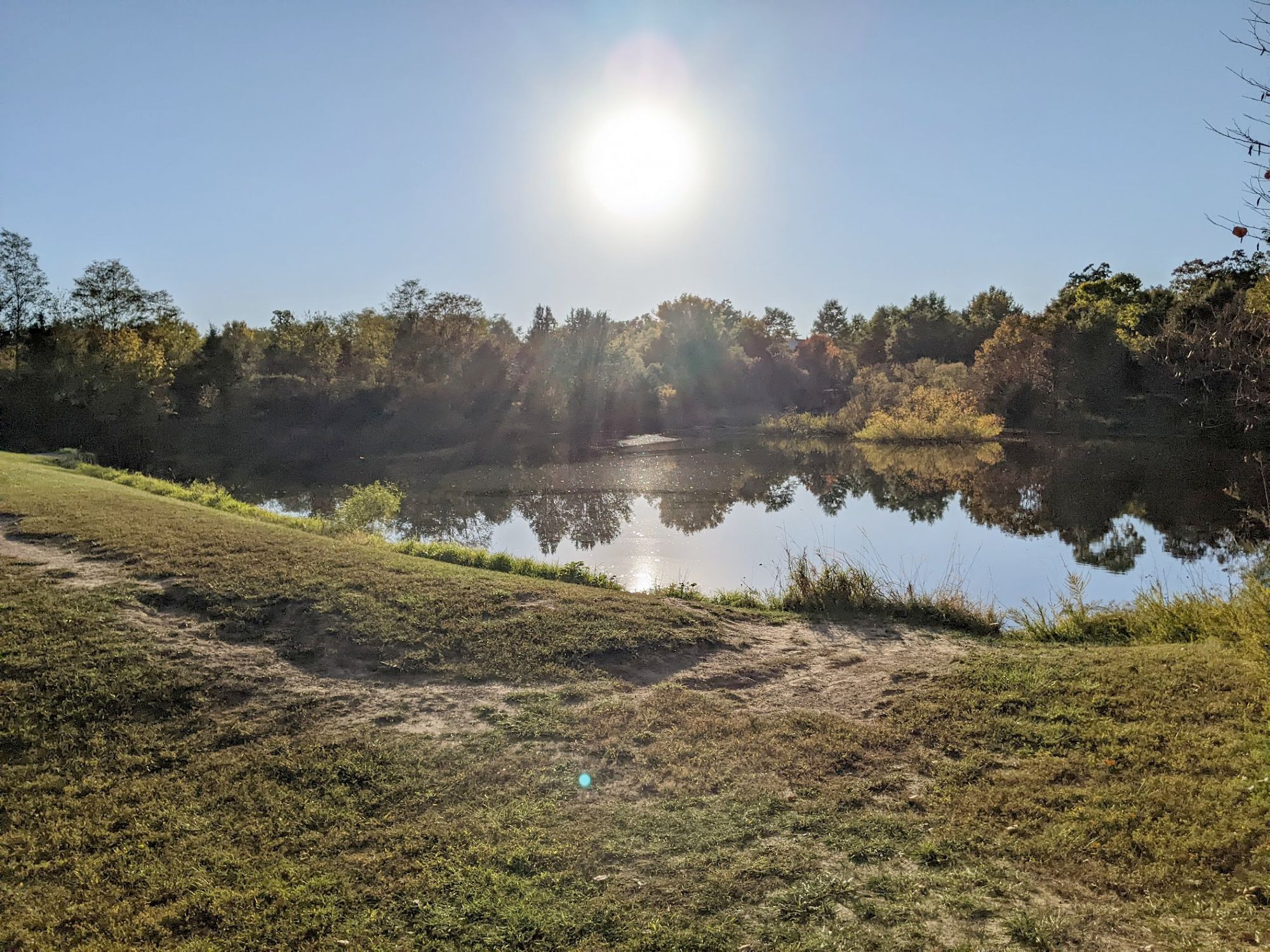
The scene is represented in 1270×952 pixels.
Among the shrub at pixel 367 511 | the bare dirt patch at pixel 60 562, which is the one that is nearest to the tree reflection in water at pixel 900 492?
the shrub at pixel 367 511

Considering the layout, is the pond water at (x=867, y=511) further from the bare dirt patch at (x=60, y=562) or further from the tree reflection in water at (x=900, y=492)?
the bare dirt patch at (x=60, y=562)

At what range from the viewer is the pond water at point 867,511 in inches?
627

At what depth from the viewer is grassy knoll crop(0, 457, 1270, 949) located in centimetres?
407

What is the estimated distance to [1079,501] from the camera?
23.6 metres

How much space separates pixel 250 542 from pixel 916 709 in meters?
9.68

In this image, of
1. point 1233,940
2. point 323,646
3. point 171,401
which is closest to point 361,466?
point 171,401

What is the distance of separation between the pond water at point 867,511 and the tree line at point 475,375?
20.9 ft

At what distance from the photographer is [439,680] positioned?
7.67 m

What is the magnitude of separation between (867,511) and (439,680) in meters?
18.9

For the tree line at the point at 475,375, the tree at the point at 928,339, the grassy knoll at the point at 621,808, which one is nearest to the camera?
the grassy knoll at the point at 621,808

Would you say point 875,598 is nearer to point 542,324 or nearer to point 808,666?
point 808,666

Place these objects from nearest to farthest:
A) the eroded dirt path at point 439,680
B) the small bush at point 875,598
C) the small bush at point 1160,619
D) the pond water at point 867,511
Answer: the eroded dirt path at point 439,680, the small bush at point 1160,619, the small bush at point 875,598, the pond water at point 867,511

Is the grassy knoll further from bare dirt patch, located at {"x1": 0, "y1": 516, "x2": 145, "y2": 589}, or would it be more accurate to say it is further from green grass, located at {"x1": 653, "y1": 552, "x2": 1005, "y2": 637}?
green grass, located at {"x1": 653, "y1": 552, "x2": 1005, "y2": 637}

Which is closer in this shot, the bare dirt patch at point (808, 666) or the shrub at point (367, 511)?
the bare dirt patch at point (808, 666)
